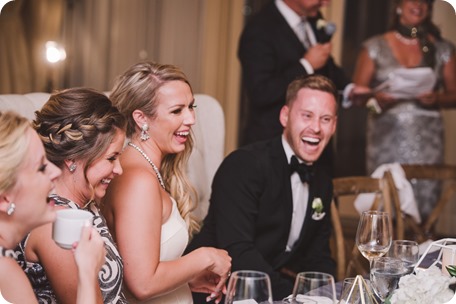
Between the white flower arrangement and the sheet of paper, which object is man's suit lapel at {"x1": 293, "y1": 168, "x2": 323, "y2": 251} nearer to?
the white flower arrangement

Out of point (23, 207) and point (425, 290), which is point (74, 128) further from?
point (425, 290)

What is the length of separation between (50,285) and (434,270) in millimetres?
937

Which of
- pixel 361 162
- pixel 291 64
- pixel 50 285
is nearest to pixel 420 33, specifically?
pixel 291 64

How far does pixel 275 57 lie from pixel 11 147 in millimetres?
2521

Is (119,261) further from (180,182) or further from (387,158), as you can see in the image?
(387,158)

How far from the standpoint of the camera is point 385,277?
6.05 feet

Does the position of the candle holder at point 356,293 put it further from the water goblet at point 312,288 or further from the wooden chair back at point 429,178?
the wooden chair back at point 429,178

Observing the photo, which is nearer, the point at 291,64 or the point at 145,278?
the point at 145,278

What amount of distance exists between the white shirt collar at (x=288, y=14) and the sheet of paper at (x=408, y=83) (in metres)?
1.17

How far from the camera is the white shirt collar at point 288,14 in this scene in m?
4.04

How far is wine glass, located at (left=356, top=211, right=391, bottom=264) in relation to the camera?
216 centimetres

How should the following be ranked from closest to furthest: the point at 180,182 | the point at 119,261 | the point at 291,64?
the point at 119,261 < the point at 180,182 < the point at 291,64

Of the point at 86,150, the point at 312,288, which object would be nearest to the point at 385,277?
the point at 312,288

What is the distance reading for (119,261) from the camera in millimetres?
2076
